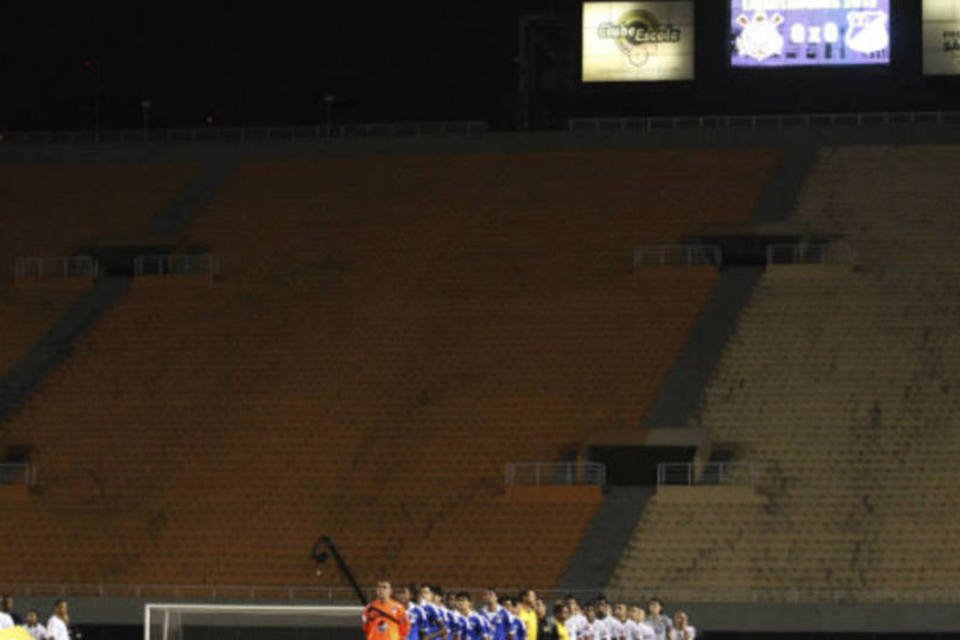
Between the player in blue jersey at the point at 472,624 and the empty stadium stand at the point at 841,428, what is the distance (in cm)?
821

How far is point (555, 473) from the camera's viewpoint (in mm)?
35812

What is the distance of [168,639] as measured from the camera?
26.4 meters

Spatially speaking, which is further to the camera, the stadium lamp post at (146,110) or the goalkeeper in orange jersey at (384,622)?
the stadium lamp post at (146,110)

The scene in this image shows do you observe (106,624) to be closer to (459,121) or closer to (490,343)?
(490,343)

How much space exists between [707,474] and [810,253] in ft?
26.0

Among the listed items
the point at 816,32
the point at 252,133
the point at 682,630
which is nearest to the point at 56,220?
the point at 252,133

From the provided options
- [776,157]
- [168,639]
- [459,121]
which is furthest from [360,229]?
[168,639]

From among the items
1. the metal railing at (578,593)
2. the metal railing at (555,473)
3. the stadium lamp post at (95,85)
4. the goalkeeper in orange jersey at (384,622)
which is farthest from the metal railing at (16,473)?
the goalkeeper in orange jersey at (384,622)

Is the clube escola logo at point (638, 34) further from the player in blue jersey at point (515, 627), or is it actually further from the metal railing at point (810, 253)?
the player in blue jersey at point (515, 627)

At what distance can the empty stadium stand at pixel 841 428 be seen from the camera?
108ft

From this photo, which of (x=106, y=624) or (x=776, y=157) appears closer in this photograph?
(x=106, y=624)

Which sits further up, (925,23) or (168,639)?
(925,23)

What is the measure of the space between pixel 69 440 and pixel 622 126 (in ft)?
46.5

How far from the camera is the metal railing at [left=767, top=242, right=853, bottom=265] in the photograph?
41.1 metres
